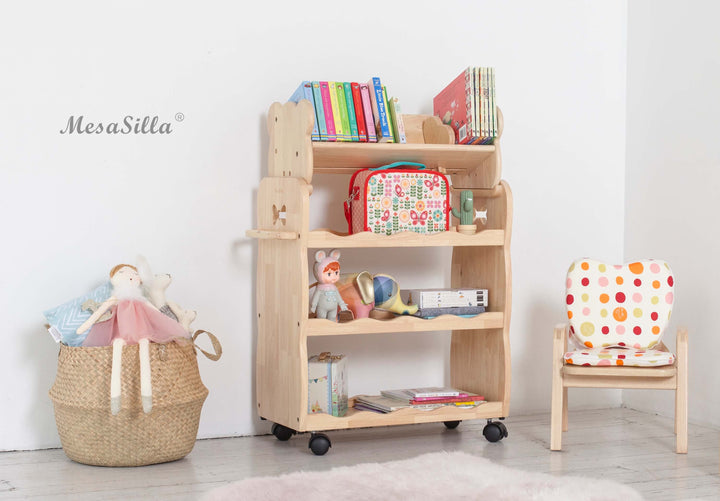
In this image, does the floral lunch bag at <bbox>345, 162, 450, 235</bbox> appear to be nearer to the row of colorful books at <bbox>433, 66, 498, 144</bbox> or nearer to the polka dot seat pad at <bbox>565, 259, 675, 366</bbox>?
the row of colorful books at <bbox>433, 66, 498, 144</bbox>

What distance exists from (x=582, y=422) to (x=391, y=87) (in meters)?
1.39

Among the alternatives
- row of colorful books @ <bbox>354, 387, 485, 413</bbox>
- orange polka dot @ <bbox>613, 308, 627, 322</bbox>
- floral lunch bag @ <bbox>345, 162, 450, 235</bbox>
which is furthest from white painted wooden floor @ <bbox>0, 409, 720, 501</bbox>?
floral lunch bag @ <bbox>345, 162, 450, 235</bbox>

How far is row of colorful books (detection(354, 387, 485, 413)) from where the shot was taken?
2.65 meters

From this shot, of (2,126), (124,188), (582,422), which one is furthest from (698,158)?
(2,126)

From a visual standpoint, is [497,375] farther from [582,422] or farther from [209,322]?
[209,322]

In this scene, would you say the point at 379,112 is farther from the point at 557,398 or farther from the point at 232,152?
the point at 557,398

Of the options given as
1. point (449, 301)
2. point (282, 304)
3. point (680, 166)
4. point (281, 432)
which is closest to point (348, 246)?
point (282, 304)

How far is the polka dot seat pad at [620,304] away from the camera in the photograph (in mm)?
2758

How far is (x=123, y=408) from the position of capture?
2.30 m

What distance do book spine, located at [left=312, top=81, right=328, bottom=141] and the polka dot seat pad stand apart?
3.17 ft

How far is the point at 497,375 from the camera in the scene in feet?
9.00

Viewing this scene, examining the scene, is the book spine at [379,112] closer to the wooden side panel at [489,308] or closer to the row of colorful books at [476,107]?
the row of colorful books at [476,107]

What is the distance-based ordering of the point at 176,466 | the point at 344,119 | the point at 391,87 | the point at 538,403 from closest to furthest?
the point at 176,466 → the point at 344,119 → the point at 391,87 → the point at 538,403

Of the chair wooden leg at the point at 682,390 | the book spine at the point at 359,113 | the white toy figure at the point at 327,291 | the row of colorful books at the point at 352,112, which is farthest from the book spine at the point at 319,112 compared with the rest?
the chair wooden leg at the point at 682,390
